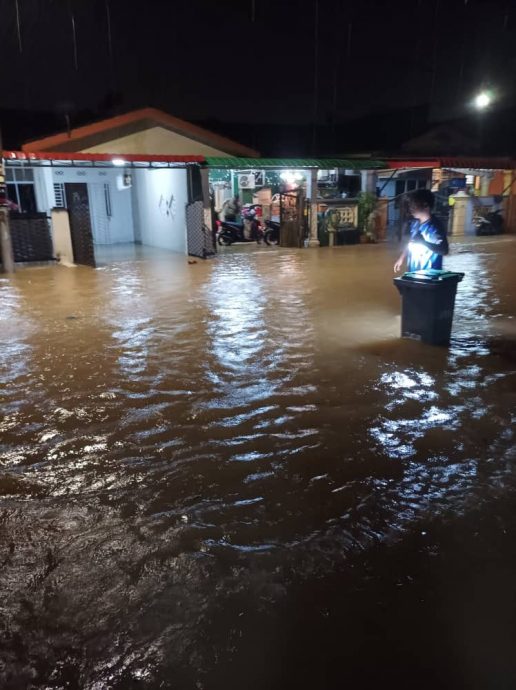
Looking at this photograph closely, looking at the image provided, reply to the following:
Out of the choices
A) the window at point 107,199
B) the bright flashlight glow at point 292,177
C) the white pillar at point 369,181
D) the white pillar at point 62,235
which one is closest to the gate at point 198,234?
the white pillar at point 62,235

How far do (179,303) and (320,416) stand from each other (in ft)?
18.0

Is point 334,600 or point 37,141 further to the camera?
point 37,141

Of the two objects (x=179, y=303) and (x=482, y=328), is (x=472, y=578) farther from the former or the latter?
(x=179, y=303)

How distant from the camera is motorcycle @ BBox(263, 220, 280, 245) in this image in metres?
20.3

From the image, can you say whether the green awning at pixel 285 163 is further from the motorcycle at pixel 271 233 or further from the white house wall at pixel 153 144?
the motorcycle at pixel 271 233

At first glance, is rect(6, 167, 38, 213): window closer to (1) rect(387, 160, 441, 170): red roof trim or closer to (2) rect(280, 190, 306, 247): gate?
(2) rect(280, 190, 306, 247): gate

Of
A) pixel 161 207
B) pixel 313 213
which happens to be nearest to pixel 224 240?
pixel 161 207

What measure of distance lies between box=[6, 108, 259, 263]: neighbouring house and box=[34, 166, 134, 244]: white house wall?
0.11ft

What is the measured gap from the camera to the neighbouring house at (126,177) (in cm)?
1550

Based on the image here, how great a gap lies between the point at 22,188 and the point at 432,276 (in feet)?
60.8

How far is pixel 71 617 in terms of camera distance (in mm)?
2572

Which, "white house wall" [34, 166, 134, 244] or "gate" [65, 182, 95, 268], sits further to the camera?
"white house wall" [34, 166, 134, 244]

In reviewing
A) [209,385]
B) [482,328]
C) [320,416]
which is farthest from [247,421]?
[482,328]

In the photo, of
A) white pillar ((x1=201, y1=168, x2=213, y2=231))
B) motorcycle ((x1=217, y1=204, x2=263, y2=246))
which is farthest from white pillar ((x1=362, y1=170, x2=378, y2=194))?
white pillar ((x1=201, y1=168, x2=213, y2=231))
